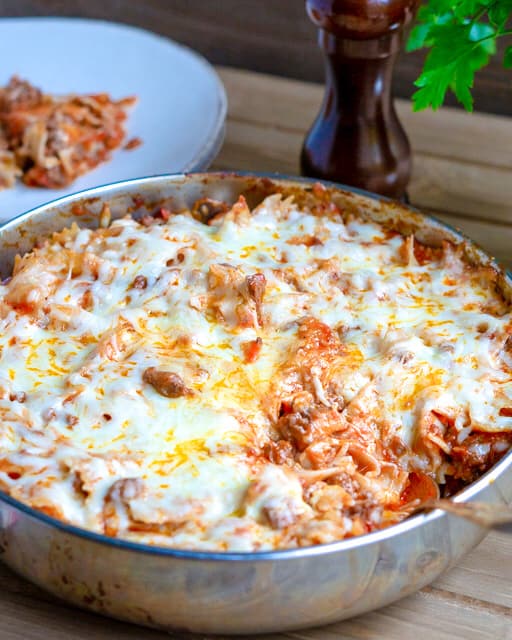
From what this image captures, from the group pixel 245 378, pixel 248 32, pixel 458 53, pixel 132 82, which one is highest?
pixel 458 53

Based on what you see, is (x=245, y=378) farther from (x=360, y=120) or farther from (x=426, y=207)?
(x=426, y=207)

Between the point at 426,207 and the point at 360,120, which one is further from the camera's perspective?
the point at 426,207

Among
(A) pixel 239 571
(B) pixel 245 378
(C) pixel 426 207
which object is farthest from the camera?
(C) pixel 426 207

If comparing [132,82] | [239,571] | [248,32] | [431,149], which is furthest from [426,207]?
[239,571]

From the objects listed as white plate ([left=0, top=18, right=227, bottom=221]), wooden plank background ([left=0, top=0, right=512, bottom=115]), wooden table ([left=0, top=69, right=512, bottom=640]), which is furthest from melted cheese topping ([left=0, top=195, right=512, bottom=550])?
wooden plank background ([left=0, top=0, right=512, bottom=115])

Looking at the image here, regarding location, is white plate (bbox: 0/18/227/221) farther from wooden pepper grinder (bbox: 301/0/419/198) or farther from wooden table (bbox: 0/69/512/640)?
wooden pepper grinder (bbox: 301/0/419/198)

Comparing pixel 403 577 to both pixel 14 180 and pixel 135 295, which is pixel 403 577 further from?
pixel 14 180

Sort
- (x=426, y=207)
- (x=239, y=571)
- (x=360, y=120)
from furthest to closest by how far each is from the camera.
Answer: (x=426, y=207)
(x=360, y=120)
(x=239, y=571)
